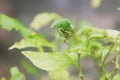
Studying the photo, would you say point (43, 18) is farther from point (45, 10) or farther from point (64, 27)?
point (45, 10)

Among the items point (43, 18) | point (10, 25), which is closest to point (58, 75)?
point (10, 25)

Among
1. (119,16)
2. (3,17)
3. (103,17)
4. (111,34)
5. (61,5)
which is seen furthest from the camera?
(61,5)

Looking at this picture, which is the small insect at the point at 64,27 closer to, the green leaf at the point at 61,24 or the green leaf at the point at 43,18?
the green leaf at the point at 61,24

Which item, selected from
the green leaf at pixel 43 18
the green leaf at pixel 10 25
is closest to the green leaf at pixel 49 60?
the green leaf at pixel 10 25

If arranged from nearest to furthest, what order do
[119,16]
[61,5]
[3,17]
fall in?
[3,17] → [119,16] → [61,5]

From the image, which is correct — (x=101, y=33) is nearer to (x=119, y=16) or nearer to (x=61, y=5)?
(x=119, y=16)

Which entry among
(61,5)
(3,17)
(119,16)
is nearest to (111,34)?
(3,17)

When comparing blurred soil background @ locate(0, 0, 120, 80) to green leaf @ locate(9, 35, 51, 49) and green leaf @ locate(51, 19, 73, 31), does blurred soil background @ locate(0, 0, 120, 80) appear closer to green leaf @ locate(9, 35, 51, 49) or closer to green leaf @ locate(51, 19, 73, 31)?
green leaf @ locate(9, 35, 51, 49)

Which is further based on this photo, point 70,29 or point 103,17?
point 103,17
